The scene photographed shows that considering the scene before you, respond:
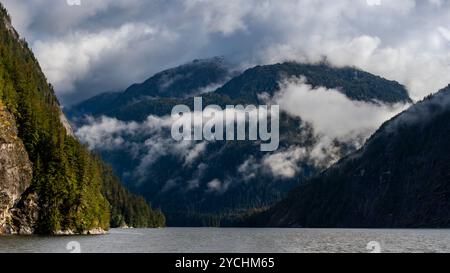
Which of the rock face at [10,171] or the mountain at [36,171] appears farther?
the mountain at [36,171]

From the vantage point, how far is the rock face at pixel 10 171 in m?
154

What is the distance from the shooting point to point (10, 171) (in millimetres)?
158625

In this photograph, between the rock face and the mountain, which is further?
the mountain

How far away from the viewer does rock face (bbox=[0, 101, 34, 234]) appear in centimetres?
15450

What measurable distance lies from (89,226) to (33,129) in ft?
93.2

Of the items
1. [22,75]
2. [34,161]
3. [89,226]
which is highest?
[22,75]

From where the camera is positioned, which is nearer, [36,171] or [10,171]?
[10,171]
